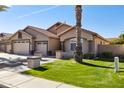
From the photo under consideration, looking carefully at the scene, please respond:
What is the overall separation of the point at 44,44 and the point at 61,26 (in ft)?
21.0

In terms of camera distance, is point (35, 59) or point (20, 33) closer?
point (35, 59)

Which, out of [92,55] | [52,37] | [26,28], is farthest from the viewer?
[26,28]

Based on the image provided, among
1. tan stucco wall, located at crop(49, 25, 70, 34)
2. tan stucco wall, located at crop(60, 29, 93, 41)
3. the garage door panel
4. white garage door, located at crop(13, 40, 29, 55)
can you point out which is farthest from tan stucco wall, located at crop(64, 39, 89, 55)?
white garage door, located at crop(13, 40, 29, 55)

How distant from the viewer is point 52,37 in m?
27.9

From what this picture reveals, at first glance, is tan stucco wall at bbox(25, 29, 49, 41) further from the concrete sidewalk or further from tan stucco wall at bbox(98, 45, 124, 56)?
the concrete sidewalk

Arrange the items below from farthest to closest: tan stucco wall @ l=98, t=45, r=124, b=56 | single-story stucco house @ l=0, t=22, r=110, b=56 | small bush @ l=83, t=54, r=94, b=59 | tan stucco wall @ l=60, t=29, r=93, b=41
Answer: single-story stucco house @ l=0, t=22, r=110, b=56 < tan stucco wall @ l=98, t=45, r=124, b=56 < tan stucco wall @ l=60, t=29, r=93, b=41 < small bush @ l=83, t=54, r=94, b=59

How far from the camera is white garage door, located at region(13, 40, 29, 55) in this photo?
30016 mm

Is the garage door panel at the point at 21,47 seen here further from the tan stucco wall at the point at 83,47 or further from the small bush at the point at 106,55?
the small bush at the point at 106,55


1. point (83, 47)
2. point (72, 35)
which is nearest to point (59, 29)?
point (72, 35)

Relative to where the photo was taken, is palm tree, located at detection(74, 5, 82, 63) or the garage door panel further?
the garage door panel

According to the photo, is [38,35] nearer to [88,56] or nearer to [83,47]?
[83,47]
